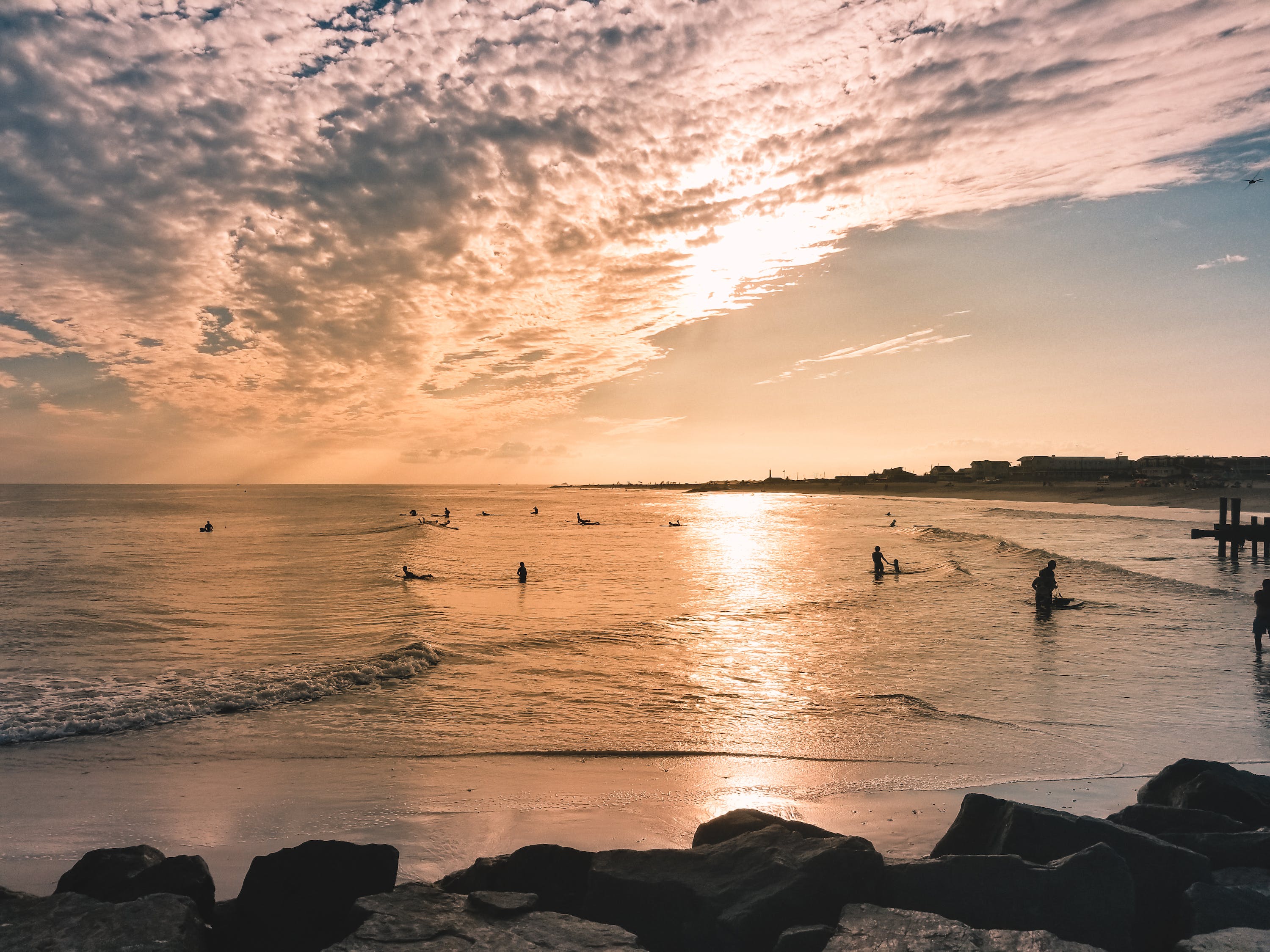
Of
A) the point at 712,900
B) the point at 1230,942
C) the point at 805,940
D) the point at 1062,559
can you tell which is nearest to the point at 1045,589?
the point at 1062,559

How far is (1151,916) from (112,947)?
7.46 meters

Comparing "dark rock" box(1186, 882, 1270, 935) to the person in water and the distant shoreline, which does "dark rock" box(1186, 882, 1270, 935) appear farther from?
the distant shoreline

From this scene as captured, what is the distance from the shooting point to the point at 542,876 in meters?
5.82

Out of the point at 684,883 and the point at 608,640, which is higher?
the point at 684,883

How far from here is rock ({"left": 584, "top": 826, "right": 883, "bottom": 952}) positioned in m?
5.07

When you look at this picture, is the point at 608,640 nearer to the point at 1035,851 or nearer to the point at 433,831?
the point at 433,831

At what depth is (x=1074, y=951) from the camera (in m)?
4.36

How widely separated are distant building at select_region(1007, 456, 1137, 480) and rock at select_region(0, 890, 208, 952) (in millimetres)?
179435

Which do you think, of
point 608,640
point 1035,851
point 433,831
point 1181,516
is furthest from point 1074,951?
point 1181,516

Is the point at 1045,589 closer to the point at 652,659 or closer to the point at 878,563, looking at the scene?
the point at 878,563

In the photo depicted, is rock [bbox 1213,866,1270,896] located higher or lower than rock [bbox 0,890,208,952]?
lower

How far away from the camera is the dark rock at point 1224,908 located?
4.89 meters

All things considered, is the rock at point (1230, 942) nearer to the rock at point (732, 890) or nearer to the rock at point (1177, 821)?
the rock at point (732, 890)

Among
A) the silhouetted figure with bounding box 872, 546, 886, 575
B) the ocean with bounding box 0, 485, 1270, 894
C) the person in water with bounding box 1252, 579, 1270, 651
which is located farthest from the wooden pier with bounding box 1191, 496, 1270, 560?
the person in water with bounding box 1252, 579, 1270, 651
